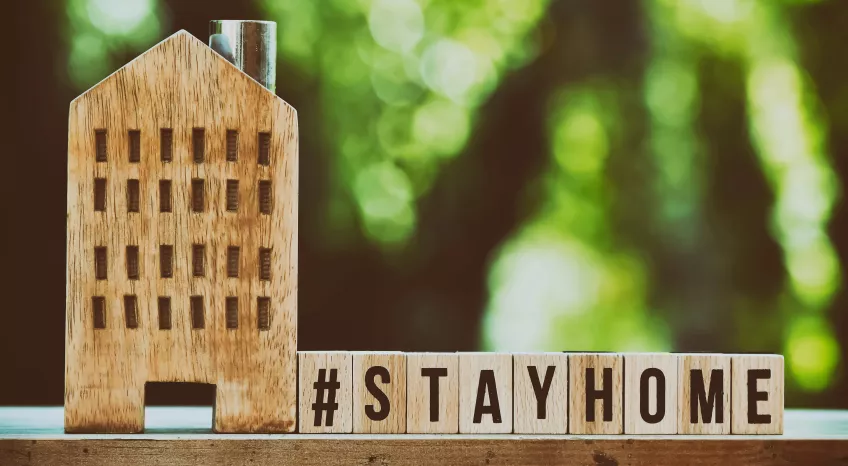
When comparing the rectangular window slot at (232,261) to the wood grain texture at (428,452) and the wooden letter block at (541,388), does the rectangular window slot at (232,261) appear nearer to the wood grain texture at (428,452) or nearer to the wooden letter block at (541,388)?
the wood grain texture at (428,452)

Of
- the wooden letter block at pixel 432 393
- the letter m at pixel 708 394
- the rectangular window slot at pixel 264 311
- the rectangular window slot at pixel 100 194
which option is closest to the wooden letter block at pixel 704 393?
the letter m at pixel 708 394

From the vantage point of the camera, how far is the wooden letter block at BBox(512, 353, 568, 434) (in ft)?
3.71

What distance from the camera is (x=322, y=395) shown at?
3.67ft

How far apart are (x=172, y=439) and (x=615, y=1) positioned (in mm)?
1809

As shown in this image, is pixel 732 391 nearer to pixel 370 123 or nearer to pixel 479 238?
pixel 479 238

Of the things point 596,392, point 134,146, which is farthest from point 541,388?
point 134,146

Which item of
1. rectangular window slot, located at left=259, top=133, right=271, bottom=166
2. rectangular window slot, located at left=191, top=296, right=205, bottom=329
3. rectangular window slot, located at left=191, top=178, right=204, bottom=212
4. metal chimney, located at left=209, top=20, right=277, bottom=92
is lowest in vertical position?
rectangular window slot, located at left=191, top=296, right=205, bottom=329

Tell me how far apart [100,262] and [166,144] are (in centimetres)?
17

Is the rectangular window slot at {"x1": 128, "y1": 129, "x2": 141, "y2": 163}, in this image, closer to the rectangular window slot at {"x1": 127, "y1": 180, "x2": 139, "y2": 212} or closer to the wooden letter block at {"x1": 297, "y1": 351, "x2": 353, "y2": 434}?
the rectangular window slot at {"x1": 127, "y1": 180, "x2": 139, "y2": 212}

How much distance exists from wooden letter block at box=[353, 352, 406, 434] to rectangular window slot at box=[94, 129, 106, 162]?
40 centimetres

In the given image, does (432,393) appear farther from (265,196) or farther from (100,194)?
(100,194)

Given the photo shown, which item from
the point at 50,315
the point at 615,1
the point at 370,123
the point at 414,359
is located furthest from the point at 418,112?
the point at 414,359

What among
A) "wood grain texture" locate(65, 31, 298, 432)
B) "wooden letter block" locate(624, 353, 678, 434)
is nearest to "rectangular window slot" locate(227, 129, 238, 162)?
"wood grain texture" locate(65, 31, 298, 432)

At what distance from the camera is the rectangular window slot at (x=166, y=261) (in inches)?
43.8
